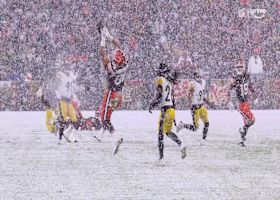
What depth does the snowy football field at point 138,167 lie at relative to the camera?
9609mm

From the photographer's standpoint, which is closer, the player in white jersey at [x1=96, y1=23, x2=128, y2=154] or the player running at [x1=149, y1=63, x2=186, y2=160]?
the player running at [x1=149, y1=63, x2=186, y2=160]

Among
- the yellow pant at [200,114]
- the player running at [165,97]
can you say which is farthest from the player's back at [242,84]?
the player running at [165,97]

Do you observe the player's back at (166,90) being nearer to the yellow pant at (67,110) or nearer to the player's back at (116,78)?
the player's back at (116,78)

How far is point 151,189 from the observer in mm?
9875

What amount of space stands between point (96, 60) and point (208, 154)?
54.1 ft

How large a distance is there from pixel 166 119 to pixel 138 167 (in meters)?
1.04

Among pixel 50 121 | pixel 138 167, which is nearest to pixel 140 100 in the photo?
pixel 50 121

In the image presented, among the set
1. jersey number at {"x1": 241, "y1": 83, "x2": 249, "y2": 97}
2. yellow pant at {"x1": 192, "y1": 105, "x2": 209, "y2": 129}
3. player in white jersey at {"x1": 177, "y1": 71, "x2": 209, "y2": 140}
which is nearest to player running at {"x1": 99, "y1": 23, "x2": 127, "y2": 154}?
player in white jersey at {"x1": 177, "y1": 71, "x2": 209, "y2": 140}

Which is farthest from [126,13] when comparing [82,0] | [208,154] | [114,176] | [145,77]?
[114,176]

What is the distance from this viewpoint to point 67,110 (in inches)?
676

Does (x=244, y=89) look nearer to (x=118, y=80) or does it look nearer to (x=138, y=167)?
(x=118, y=80)

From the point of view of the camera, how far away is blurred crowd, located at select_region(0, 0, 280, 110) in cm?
2942

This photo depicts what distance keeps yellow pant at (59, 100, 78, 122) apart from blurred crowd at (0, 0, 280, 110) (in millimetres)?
11060

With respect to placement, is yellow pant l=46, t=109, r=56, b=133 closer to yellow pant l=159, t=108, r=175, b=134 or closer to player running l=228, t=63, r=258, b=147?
player running l=228, t=63, r=258, b=147
